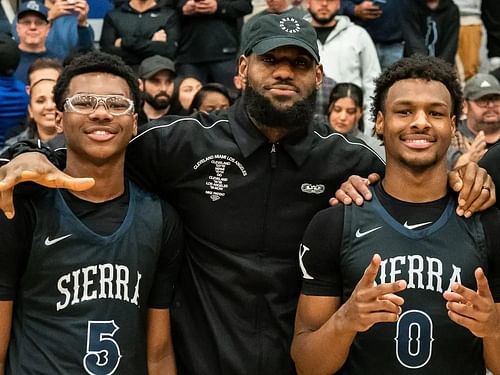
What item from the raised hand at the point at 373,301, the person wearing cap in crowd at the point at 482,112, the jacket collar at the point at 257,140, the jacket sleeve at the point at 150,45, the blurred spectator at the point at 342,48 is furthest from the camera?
the jacket sleeve at the point at 150,45

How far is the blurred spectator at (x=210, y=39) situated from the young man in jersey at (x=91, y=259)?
20.0 feet

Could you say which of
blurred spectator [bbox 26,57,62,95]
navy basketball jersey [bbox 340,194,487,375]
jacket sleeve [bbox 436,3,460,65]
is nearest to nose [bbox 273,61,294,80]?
navy basketball jersey [bbox 340,194,487,375]

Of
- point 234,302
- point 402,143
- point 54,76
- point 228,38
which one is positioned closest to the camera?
point 402,143

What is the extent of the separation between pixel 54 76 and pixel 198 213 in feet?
13.2

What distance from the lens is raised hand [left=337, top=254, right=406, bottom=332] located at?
383cm

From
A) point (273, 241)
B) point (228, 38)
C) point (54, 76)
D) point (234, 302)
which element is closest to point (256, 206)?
point (273, 241)

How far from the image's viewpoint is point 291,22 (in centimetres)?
471

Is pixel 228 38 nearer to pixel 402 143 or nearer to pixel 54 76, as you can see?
pixel 54 76

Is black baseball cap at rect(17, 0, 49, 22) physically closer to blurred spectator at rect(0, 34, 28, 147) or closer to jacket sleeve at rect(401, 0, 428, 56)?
blurred spectator at rect(0, 34, 28, 147)

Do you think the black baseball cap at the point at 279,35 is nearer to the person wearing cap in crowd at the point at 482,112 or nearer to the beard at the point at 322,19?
the person wearing cap in crowd at the point at 482,112

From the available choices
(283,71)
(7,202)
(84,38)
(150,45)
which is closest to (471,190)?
(283,71)

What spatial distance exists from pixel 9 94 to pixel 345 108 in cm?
302

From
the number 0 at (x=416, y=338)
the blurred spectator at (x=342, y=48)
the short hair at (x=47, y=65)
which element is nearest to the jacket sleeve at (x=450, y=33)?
the blurred spectator at (x=342, y=48)

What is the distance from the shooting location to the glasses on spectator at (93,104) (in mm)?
4438
